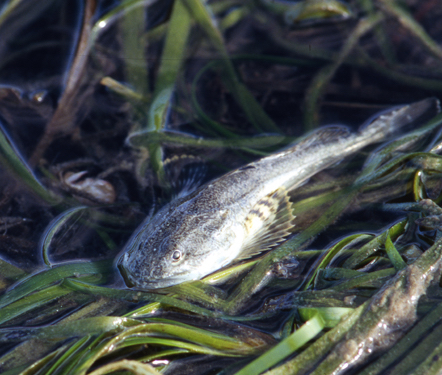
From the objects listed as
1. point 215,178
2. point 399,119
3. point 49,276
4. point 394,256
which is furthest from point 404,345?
point 399,119

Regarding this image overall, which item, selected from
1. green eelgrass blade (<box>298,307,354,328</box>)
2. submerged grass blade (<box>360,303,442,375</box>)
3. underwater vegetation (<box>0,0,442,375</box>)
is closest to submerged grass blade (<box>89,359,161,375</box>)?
underwater vegetation (<box>0,0,442,375</box>)

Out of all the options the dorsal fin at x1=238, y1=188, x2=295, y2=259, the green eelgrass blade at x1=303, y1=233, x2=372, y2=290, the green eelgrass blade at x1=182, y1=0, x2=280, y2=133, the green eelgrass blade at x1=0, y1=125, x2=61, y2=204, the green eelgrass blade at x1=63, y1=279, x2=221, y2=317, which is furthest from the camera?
the green eelgrass blade at x1=182, y1=0, x2=280, y2=133

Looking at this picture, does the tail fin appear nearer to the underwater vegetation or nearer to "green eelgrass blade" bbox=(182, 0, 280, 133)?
the underwater vegetation

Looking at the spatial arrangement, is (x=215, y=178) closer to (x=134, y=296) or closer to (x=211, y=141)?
(x=211, y=141)

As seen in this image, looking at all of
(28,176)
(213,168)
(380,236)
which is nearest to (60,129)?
(28,176)

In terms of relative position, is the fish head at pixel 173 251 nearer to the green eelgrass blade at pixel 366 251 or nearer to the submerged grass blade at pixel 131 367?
the submerged grass blade at pixel 131 367

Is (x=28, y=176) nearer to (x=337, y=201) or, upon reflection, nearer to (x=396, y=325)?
(x=337, y=201)
